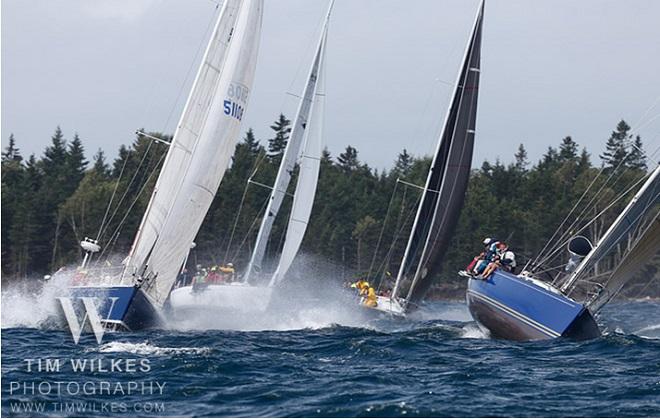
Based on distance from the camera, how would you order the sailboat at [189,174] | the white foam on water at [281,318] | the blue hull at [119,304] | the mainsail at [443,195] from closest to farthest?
the blue hull at [119,304]
the sailboat at [189,174]
the white foam on water at [281,318]
the mainsail at [443,195]

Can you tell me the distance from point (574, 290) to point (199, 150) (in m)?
9.25

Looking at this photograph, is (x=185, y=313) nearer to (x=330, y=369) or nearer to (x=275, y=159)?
(x=330, y=369)

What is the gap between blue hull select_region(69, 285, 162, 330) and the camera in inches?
975

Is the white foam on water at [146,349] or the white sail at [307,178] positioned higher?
the white sail at [307,178]

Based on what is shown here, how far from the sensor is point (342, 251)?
254 ft

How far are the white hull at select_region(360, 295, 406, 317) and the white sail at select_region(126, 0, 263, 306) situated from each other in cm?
751

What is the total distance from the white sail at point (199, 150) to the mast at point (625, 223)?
8.84 meters

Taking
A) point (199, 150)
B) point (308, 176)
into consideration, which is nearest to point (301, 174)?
point (308, 176)

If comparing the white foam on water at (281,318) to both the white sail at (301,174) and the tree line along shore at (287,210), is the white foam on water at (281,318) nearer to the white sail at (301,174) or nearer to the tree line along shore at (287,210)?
the white sail at (301,174)

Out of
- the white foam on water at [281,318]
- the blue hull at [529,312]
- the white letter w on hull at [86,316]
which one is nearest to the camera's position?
the blue hull at [529,312]

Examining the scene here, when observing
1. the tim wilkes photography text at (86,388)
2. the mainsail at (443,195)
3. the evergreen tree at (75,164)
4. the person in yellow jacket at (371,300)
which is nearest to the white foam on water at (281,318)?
the person in yellow jacket at (371,300)

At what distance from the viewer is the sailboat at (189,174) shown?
82.8 ft

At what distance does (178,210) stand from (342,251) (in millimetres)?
50809

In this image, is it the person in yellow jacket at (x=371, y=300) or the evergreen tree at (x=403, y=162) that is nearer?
the person in yellow jacket at (x=371, y=300)
